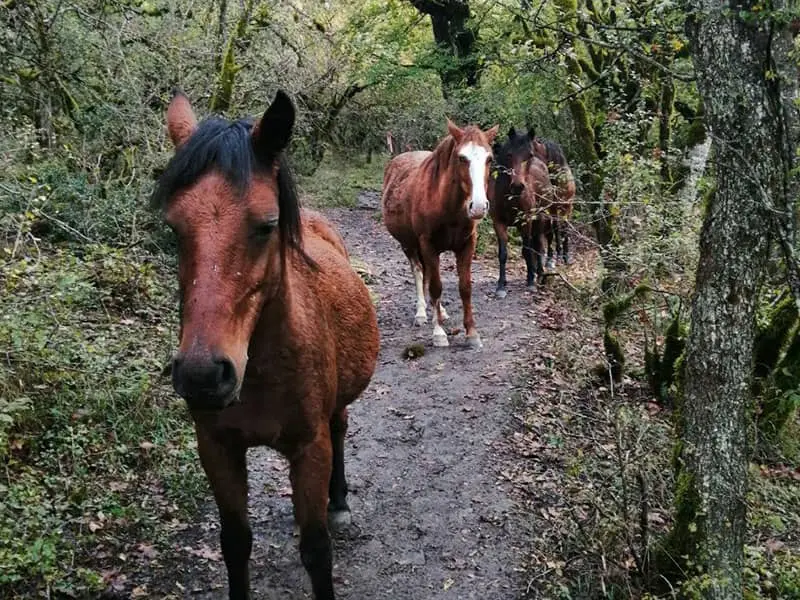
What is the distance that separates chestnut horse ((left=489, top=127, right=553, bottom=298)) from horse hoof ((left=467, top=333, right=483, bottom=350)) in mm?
2212

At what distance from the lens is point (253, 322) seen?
2.43m

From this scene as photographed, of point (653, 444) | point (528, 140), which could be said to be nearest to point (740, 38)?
point (653, 444)

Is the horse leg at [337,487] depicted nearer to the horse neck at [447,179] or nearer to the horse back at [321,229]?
the horse back at [321,229]

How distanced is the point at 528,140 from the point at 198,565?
7710 mm

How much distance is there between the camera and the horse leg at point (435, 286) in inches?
297

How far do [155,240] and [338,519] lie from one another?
14.3ft

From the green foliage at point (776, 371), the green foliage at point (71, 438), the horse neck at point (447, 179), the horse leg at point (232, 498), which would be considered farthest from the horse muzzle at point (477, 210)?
the horse leg at point (232, 498)

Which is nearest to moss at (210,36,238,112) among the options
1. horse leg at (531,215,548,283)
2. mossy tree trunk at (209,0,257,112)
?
mossy tree trunk at (209,0,257,112)

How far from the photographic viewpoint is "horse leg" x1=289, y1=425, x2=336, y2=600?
3.04m

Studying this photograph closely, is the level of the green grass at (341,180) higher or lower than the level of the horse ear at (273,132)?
higher

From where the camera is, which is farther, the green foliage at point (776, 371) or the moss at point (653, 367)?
the moss at point (653, 367)

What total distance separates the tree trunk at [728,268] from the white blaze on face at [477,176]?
349cm

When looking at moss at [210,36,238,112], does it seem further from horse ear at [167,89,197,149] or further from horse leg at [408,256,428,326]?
horse ear at [167,89,197,149]

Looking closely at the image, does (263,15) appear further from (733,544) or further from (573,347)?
(733,544)
